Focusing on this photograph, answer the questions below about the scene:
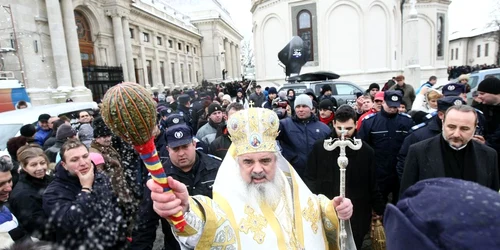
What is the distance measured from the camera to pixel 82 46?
22922 millimetres

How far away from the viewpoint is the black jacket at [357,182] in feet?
11.4

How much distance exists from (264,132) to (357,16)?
23301mm

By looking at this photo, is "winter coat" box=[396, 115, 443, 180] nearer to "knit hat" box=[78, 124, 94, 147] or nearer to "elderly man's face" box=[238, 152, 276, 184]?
"elderly man's face" box=[238, 152, 276, 184]

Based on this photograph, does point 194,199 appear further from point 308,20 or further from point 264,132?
point 308,20

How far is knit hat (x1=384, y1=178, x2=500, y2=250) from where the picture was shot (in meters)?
0.66

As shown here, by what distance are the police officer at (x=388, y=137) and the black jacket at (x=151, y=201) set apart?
2511 millimetres

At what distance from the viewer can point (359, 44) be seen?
A: 22922mm

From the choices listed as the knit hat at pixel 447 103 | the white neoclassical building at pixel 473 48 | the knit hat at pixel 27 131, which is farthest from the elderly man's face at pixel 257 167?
the white neoclassical building at pixel 473 48

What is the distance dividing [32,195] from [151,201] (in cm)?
124

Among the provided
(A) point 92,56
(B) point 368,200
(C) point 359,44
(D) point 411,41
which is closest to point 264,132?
(B) point 368,200

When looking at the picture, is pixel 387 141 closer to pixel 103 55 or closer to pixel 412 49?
pixel 412 49

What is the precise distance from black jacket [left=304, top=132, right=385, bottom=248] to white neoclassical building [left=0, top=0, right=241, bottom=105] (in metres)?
17.1

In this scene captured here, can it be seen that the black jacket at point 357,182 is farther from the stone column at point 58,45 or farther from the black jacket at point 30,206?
the stone column at point 58,45

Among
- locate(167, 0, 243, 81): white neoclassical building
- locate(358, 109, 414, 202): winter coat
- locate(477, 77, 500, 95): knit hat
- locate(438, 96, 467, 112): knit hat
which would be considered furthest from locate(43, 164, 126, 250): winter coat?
locate(167, 0, 243, 81): white neoclassical building
